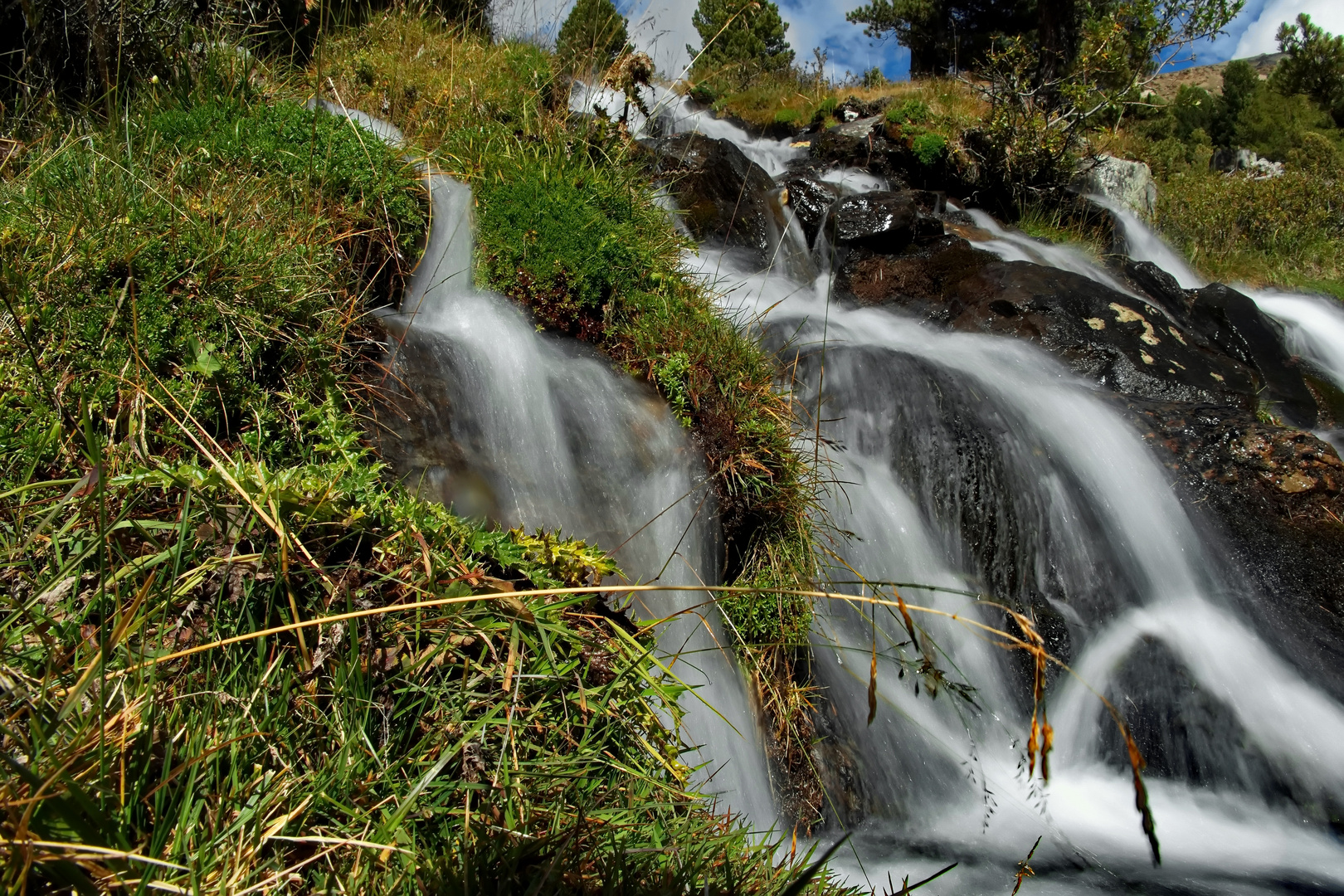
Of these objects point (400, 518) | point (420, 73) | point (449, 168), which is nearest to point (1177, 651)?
point (400, 518)

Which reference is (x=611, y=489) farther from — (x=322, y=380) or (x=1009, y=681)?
(x=1009, y=681)

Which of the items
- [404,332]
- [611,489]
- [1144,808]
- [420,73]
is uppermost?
[420,73]

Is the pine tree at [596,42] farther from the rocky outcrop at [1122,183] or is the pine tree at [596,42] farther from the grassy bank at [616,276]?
the rocky outcrop at [1122,183]

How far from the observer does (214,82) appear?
398 cm

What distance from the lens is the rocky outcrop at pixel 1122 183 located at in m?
11.1

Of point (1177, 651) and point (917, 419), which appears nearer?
point (1177, 651)

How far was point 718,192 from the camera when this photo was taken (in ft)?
23.9

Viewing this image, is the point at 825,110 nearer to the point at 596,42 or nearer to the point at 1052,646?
the point at 596,42

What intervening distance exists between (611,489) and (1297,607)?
3.95m

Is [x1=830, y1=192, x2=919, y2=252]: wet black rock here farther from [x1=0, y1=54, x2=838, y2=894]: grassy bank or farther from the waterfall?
[x1=0, y1=54, x2=838, y2=894]: grassy bank

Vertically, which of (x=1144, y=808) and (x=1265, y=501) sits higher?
(x=1265, y=501)

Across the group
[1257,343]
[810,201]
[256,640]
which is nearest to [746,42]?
[810,201]

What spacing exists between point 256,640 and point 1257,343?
30.5ft

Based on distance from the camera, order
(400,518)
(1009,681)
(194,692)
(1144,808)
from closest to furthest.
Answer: (1144,808), (194,692), (400,518), (1009,681)
